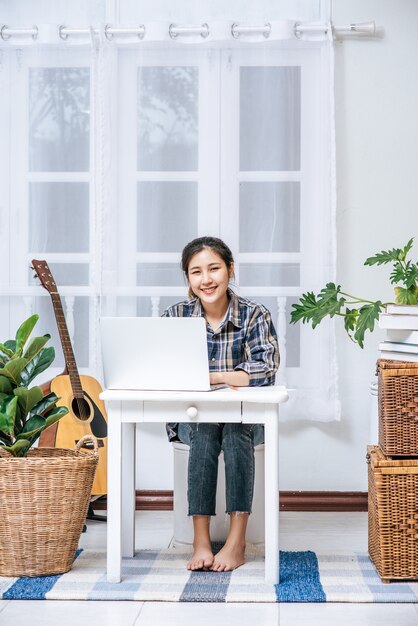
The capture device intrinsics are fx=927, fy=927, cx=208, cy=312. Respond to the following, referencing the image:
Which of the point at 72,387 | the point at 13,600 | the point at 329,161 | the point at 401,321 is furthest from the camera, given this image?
the point at 329,161

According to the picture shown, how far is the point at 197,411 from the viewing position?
2719mm

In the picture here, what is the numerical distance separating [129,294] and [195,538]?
125cm

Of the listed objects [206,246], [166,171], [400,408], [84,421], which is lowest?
[84,421]

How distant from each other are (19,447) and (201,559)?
0.66 metres

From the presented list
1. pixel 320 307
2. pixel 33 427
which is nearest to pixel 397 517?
pixel 320 307

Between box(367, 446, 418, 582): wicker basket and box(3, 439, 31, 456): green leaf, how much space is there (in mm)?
1057

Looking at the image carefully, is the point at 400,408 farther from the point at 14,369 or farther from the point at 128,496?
the point at 14,369

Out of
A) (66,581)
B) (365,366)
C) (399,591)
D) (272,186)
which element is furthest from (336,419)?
(66,581)

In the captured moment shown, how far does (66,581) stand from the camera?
9.02 feet

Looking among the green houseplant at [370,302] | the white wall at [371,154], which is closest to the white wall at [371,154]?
the white wall at [371,154]

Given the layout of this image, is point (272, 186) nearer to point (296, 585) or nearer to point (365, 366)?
point (365, 366)

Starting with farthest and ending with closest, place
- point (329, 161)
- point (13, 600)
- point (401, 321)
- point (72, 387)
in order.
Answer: point (329, 161), point (72, 387), point (401, 321), point (13, 600)

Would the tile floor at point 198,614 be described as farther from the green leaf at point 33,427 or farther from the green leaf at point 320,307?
the green leaf at point 320,307

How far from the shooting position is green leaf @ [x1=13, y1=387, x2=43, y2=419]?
2.80 meters
